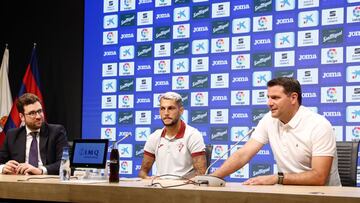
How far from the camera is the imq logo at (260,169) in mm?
4363

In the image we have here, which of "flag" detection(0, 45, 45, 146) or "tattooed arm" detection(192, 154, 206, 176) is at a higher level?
"flag" detection(0, 45, 45, 146)

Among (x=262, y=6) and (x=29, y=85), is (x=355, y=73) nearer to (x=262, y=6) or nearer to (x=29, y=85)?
(x=262, y=6)

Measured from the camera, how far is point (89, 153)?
273 centimetres

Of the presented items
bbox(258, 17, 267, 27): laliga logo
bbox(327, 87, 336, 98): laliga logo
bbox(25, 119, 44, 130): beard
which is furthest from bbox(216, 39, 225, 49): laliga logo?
bbox(25, 119, 44, 130): beard

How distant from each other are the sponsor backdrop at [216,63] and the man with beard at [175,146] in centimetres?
99

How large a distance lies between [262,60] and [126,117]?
146cm

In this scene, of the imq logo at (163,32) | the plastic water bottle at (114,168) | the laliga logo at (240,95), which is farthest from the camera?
the imq logo at (163,32)

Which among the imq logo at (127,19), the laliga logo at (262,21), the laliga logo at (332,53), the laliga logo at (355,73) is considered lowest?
the laliga logo at (355,73)

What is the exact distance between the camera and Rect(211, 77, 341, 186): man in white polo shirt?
271 cm

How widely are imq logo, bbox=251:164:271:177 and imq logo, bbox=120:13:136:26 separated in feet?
5.95

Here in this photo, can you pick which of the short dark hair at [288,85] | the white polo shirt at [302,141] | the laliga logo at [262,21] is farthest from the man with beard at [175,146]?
the laliga logo at [262,21]

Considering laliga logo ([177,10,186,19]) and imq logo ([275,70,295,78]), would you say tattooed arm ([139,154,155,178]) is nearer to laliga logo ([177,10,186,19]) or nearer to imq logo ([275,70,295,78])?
imq logo ([275,70,295,78])

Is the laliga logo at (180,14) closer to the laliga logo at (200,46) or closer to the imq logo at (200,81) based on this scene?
the laliga logo at (200,46)

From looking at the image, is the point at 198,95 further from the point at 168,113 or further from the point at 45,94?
the point at 45,94
